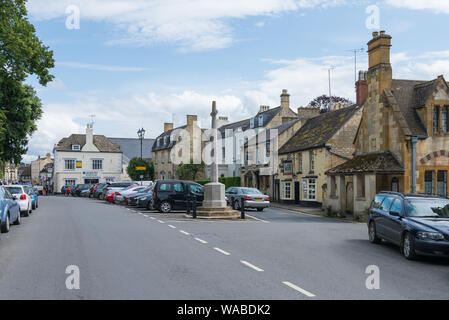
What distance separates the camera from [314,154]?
38.3 metres

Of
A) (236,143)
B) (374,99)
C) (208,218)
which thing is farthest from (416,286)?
(236,143)

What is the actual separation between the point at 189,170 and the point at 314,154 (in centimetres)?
2765

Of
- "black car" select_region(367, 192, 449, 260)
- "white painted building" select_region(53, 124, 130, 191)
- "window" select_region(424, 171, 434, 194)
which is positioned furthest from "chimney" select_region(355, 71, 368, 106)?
"white painted building" select_region(53, 124, 130, 191)

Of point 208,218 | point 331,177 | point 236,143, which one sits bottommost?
point 208,218

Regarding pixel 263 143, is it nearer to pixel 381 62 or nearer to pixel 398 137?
pixel 381 62

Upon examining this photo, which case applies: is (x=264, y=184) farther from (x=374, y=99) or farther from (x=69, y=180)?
(x=69, y=180)

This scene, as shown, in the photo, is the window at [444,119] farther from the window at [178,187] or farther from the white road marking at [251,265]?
the white road marking at [251,265]

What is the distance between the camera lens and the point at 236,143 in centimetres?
5653

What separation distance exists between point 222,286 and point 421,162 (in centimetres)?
1876

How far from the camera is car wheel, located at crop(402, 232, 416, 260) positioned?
37.0 feet

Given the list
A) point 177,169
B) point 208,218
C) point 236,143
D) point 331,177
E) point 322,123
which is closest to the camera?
point 208,218

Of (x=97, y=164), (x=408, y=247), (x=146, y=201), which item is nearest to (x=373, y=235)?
(x=408, y=247)

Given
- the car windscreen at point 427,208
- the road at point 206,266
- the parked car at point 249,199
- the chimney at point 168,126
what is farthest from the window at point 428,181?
the chimney at point 168,126

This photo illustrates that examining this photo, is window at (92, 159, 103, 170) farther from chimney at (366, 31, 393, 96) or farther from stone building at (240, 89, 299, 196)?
chimney at (366, 31, 393, 96)
